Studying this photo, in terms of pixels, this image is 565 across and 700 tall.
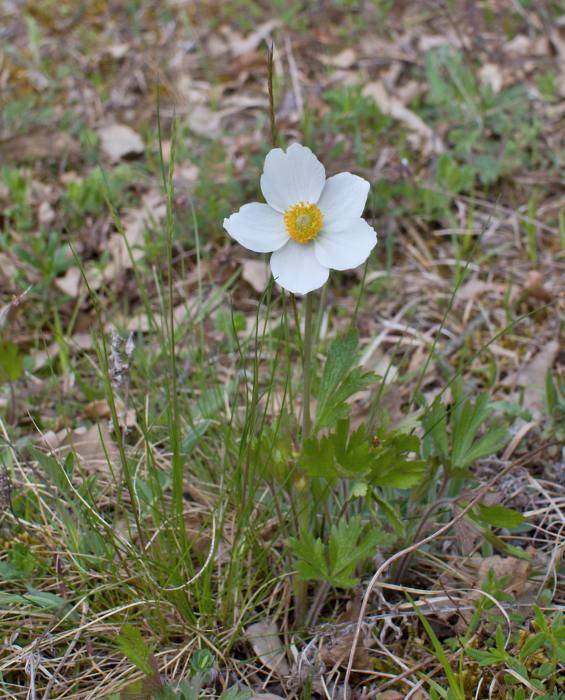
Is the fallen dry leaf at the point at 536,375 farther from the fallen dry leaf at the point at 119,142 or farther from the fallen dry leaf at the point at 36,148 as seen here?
the fallen dry leaf at the point at 36,148

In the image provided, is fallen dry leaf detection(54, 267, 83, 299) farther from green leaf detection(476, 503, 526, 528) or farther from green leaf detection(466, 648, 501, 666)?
green leaf detection(466, 648, 501, 666)

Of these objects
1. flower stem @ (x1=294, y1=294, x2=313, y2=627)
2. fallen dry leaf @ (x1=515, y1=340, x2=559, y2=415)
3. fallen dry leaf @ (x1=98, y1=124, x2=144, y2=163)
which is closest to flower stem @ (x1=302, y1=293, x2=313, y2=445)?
flower stem @ (x1=294, y1=294, x2=313, y2=627)

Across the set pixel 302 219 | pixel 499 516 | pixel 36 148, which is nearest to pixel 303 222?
pixel 302 219

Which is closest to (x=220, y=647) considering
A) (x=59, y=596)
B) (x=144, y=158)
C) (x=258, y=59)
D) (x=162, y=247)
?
(x=59, y=596)

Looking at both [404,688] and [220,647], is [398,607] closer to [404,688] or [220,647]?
[404,688]

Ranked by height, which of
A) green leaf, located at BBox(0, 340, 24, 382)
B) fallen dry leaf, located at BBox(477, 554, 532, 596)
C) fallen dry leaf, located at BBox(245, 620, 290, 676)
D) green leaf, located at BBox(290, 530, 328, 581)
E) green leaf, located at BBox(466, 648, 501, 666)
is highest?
green leaf, located at BBox(0, 340, 24, 382)

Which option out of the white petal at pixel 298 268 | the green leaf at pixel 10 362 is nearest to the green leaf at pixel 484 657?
the white petal at pixel 298 268

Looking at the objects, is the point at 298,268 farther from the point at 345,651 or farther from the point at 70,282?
the point at 70,282

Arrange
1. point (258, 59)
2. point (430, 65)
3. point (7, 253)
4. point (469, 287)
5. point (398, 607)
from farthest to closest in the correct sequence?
point (258, 59)
point (430, 65)
point (7, 253)
point (469, 287)
point (398, 607)
